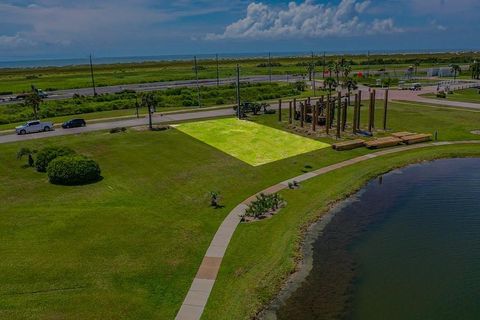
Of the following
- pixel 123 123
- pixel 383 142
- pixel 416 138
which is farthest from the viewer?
pixel 123 123

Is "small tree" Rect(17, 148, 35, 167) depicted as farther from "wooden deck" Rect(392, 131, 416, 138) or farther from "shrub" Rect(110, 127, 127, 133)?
"wooden deck" Rect(392, 131, 416, 138)

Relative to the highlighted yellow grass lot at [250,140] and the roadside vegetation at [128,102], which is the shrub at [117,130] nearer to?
the highlighted yellow grass lot at [250,140]

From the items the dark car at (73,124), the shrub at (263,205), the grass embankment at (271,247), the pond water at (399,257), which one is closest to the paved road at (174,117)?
the dark car at (73,124)

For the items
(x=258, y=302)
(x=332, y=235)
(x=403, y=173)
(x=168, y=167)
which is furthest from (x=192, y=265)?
(x=403, y=173)

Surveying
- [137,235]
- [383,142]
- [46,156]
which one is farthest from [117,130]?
[383,142]

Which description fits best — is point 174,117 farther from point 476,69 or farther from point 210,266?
point 476,69

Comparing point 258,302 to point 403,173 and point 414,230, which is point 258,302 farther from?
point 403,173
